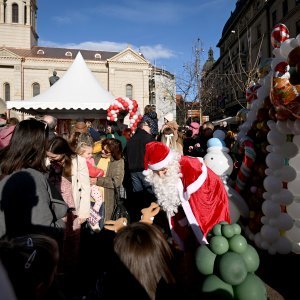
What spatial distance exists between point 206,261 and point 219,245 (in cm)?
13

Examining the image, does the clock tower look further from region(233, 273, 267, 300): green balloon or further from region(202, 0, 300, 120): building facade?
region(233, 273, 267, 300): green balloon

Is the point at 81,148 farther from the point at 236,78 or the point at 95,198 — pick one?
the point at 236,78

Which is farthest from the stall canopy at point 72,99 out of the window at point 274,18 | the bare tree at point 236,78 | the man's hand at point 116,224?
the window at point 274,18

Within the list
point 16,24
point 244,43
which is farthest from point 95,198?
point 16,24

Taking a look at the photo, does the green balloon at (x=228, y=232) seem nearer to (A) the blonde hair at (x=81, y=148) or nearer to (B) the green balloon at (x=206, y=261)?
(B) the green balloon at (x=206, y=261)

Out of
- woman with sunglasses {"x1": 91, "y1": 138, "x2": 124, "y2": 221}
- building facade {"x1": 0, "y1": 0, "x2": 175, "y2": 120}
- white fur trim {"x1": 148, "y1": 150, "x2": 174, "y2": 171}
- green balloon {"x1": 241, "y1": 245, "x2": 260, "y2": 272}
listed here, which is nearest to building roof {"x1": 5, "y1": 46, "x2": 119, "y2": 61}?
building facade {"x1": 0, "y1": 0, "x2": 175, "y2": 120}

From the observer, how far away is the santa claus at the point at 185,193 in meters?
3.27

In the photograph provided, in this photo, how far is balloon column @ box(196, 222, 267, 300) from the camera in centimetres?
188

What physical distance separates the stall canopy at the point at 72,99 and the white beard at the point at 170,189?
255 inches

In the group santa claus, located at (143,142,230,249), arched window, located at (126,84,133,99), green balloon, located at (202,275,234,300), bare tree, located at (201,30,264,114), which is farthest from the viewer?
arched window, located at (126,84,133,99)

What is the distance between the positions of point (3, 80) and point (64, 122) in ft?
118

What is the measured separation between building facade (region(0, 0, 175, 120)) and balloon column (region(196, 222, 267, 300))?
39099mm

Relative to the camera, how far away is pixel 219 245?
6.55 feet

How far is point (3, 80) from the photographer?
41.1 m
